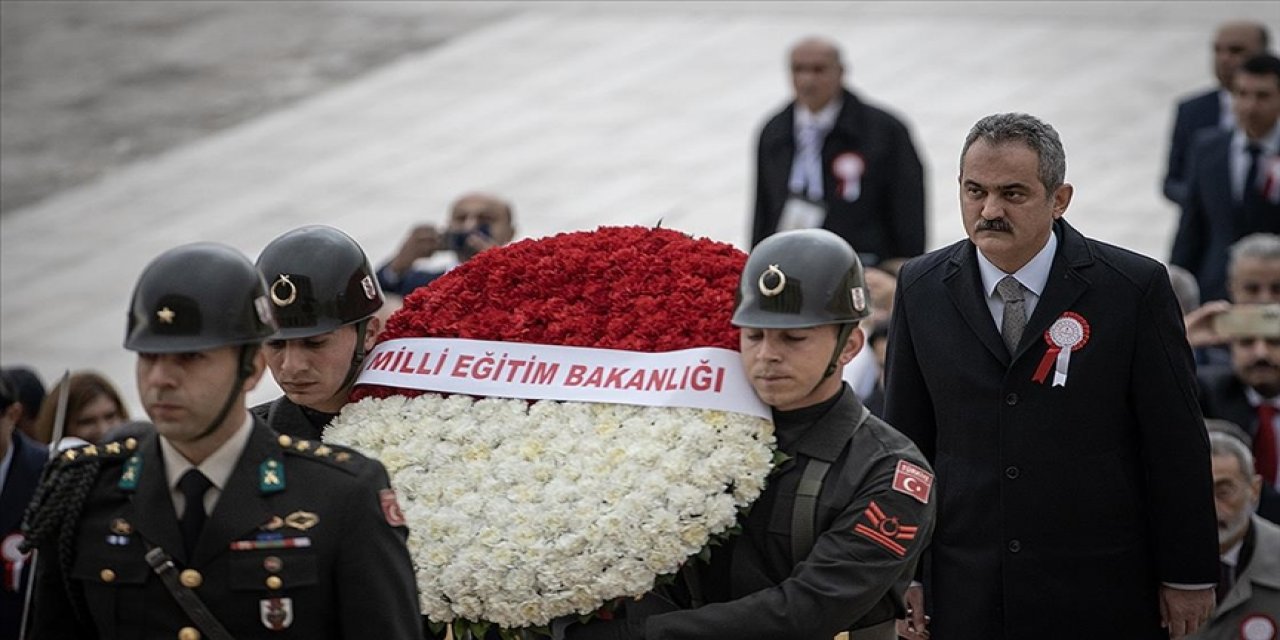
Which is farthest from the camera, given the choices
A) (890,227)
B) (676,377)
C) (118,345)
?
(118,345)

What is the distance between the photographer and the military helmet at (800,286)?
173 inches

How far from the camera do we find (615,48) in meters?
18.2

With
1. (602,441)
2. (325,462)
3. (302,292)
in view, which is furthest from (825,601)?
(302,292)

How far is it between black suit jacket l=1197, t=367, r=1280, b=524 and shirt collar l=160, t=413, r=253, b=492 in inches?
200

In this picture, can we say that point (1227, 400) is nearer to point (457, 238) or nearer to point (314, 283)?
point (457, 238)

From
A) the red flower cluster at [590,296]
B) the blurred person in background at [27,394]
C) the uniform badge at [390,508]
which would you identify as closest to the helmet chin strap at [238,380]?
the uniform badge at [390,508]

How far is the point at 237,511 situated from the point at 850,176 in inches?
265

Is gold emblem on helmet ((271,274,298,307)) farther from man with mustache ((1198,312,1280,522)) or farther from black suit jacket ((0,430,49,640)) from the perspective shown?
man with mustache ((1198,312,1280,522))

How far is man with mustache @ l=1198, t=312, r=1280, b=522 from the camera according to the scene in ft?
26.1

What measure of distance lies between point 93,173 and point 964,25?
7.75m

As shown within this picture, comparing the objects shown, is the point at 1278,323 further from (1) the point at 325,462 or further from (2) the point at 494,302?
(1) the point at 325,462

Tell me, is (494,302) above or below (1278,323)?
above

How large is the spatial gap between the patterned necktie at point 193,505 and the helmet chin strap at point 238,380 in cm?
9

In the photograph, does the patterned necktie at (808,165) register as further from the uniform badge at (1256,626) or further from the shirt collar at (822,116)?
the uniform badge at (1256,626)
